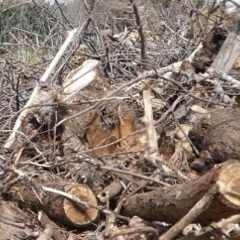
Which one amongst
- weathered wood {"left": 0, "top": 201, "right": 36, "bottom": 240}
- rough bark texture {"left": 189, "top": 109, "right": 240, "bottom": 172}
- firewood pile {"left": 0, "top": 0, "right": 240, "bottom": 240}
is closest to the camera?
firewood pile {"left": 0, "top": 0, "right": 240, "bottom": 240}

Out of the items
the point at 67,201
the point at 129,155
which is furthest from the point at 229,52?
the point at 67,201

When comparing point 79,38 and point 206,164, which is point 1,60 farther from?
point 206,164

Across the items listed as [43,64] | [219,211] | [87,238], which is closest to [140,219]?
[87,238]

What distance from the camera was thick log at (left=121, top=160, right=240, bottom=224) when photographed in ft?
6.91

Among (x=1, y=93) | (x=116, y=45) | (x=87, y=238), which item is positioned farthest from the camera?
(x=116, y=45)

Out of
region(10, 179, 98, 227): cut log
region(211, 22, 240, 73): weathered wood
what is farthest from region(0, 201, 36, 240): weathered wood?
region(211, 22, 240, 73): weathered wood

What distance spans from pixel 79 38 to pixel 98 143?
1.09m

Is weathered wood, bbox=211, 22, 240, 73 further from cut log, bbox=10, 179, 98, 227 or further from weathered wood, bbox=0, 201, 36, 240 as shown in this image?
weathered wood, bbox=0, 201, 36, 240

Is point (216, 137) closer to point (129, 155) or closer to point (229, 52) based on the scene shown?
point (129, 155)

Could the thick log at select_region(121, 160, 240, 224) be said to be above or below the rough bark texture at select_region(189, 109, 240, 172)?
above

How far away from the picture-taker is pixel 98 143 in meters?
3.62

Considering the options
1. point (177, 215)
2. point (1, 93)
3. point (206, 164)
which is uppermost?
point (1, 93)

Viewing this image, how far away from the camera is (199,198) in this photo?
7.29 ft

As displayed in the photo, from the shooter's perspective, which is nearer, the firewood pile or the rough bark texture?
the firewood pile
